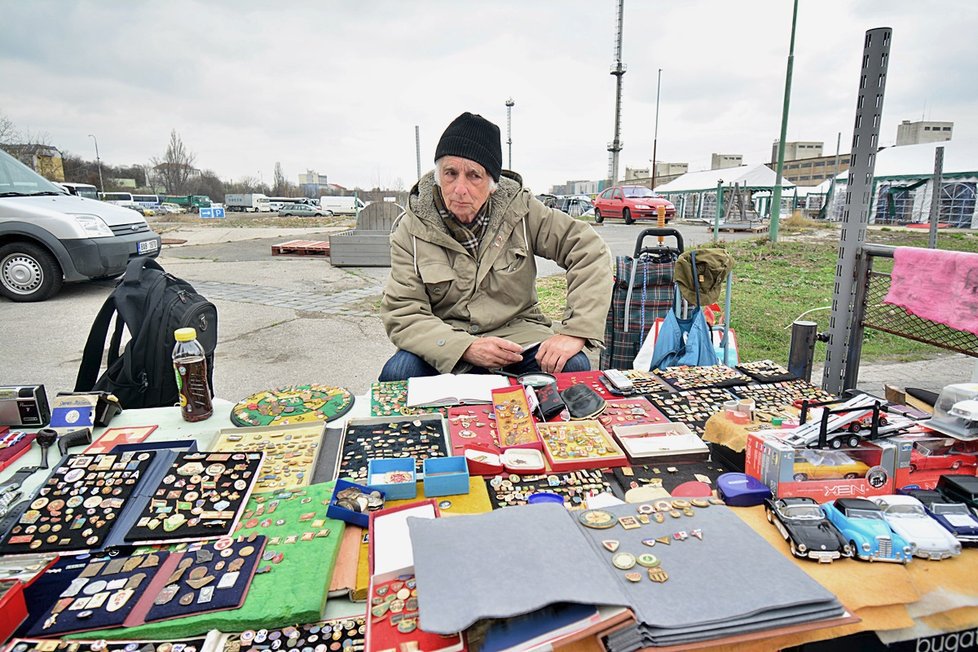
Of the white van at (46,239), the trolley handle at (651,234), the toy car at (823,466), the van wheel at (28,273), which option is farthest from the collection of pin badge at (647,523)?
→ the van wheel at (28,273)

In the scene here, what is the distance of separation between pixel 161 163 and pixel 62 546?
179 feet

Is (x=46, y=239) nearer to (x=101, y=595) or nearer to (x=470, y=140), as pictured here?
(x=470, y=140)

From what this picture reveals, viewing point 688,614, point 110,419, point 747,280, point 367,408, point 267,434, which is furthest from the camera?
point 747,280

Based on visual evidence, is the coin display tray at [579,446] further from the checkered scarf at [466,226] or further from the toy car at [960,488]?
the checkered scarf at [466,226]

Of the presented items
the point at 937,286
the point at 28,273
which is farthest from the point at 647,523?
the point at 28,273

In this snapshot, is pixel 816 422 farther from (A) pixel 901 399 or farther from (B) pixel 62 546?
(B) pixel 62 546

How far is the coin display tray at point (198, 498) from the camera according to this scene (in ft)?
3.57

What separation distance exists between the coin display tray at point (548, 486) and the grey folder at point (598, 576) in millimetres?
244

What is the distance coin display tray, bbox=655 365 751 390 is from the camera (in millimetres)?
1948

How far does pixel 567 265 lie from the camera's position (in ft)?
8.47

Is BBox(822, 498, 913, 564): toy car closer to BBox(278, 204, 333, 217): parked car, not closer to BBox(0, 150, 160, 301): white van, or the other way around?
BBox(0, 150, 160, 301): white van

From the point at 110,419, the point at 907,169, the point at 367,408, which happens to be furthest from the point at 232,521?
the point at 907,169

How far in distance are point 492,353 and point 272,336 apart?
353 cm

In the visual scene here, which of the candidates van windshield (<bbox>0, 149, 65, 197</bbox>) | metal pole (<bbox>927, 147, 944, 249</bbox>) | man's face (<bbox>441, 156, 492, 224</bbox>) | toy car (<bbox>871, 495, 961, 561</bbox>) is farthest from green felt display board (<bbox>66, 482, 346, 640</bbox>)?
van windshield (<bbox>0, 149, 65, 197</bbox>)
